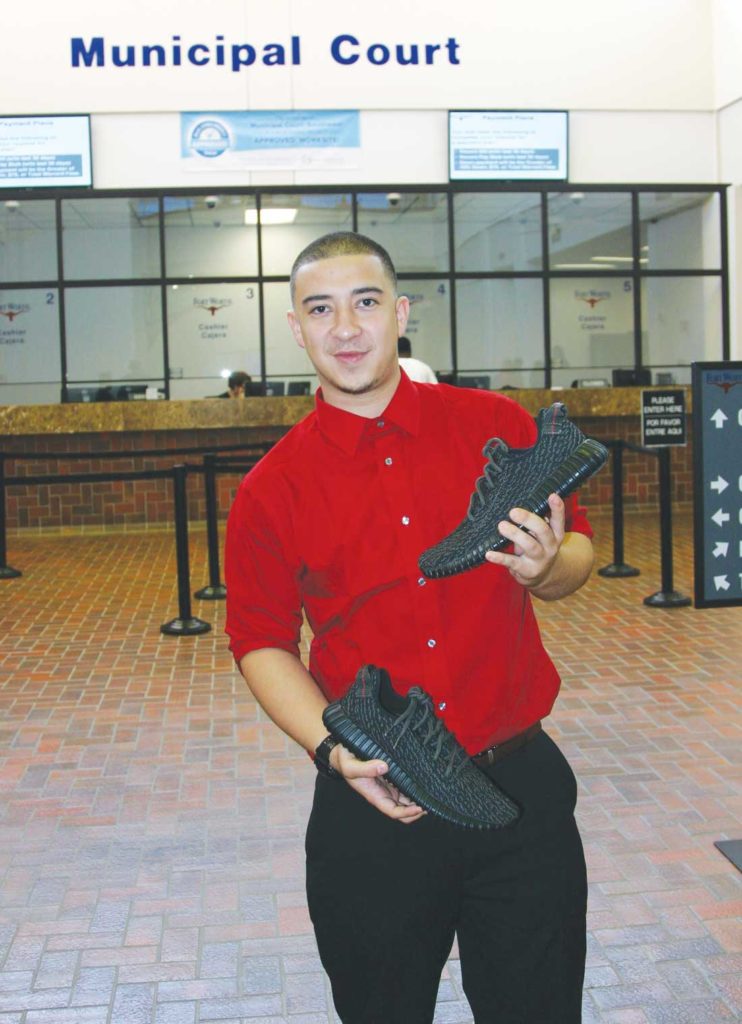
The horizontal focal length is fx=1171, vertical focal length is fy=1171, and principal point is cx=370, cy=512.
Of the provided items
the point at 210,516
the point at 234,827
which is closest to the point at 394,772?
the point at 234,827

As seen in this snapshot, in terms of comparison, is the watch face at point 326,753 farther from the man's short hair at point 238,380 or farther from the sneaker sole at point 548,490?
the man's short hair at point 238,380

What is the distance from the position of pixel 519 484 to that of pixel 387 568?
342 mm

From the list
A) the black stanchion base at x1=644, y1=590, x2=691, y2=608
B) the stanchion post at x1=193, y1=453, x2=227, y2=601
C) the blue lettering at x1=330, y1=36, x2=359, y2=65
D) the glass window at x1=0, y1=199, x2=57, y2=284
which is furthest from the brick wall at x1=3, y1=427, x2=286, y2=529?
the black stanchion base at x1=644, y1=590, x2=691, y2=608

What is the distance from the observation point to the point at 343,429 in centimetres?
224

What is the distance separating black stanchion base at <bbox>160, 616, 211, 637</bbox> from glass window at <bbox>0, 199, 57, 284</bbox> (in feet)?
24.7

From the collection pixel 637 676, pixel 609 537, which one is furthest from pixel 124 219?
pixel 637 676

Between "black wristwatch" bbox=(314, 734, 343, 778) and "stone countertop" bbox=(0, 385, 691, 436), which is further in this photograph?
"stone countertop" bbox=(0, 385, 691, 436)

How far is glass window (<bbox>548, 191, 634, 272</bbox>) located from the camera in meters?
14.8

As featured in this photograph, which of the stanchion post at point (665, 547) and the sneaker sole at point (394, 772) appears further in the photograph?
the stanchion post at point (665, 547)

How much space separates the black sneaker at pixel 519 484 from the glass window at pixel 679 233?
13599 millimetres

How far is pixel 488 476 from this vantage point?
2.05 meters

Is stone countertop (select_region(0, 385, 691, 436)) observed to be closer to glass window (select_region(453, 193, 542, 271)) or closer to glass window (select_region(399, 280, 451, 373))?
glass window (select_region(399, 280, 451, 373))

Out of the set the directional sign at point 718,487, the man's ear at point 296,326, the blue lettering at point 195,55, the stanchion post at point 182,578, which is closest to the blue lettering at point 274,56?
the blue lettering at point 195,55

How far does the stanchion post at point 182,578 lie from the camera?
321 inches
